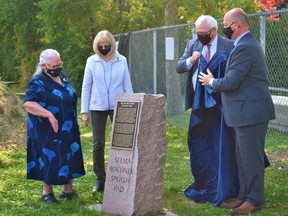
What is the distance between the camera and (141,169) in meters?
5.99

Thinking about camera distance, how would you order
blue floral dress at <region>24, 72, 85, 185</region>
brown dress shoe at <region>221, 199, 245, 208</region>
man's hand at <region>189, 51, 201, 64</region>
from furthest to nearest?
1. man's hand at <region>189, 51, 201, 64</region>
2. blue floral dress at <region>24, 72, 85, 185</region>
3. brown dress shoe at <region>221, 199, 245, 208</region>

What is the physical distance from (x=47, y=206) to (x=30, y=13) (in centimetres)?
1962

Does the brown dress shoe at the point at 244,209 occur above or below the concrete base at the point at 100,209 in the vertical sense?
above

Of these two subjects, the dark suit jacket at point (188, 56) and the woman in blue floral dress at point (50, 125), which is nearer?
the woman in blue floral dress at point (50, 125)

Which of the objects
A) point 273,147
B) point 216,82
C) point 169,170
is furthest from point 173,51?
point 216,82

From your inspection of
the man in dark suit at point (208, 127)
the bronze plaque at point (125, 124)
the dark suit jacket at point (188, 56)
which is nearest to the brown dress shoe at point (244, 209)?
the man in dark suit at point (208, 127)

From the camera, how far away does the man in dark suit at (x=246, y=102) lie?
5898 mm

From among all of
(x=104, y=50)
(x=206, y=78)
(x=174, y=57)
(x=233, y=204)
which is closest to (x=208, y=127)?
(x=206, y=78)

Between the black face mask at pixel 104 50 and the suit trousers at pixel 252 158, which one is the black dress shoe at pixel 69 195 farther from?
the suit trousers at pixel 252 158

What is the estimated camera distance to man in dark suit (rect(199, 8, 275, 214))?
19.4ft

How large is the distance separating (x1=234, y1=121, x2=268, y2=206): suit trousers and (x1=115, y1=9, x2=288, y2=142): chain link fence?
2771 millimetres

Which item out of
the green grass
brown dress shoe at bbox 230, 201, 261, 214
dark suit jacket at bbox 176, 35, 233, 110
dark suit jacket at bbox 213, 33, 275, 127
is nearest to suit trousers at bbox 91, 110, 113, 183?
the green grass

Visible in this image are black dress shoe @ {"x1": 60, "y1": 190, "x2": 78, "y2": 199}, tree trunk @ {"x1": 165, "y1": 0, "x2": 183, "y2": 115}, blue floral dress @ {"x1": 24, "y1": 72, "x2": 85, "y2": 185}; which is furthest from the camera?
tree trunk @ {"x1": 165, "y1": 0, "x2": 183, "y2": 115}

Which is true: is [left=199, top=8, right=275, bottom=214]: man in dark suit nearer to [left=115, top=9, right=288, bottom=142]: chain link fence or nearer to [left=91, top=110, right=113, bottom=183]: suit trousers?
[left=91, top=110, right=113, bottom=183]: suit trousers
